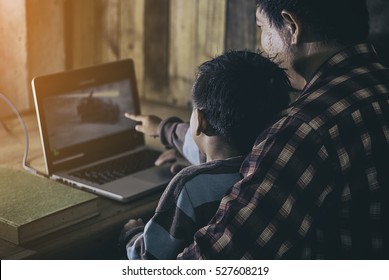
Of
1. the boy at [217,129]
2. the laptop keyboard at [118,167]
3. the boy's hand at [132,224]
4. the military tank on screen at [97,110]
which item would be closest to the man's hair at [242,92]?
the boy at [217,129]

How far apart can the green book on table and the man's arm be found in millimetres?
447

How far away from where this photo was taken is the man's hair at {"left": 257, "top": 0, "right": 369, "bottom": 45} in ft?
4.28

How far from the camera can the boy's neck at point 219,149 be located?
143cm

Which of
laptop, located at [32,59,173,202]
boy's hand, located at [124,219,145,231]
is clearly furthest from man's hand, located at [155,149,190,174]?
boy's hand, located at [124,219,145,231]

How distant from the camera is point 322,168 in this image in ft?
3.92

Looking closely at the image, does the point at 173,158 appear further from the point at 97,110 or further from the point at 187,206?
the point at 187,206

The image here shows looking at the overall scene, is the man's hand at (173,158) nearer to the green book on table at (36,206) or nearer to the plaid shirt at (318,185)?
the green book on table at (36,206)

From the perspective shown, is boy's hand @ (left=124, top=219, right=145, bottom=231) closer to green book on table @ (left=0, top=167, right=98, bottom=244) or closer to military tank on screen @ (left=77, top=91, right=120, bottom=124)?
green book on table @ (left=0, top=167, right=98, bottom=244)

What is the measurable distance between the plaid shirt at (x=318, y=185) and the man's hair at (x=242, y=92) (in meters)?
0.12

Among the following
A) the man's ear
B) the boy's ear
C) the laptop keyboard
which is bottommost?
the laptop keyboard

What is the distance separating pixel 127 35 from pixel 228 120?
1408mm

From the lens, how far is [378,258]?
Answer: 4.31ft

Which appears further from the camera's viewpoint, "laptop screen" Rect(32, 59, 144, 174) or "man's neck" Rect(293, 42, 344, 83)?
"laptop screen" Rect(32, 59, 144, 174)

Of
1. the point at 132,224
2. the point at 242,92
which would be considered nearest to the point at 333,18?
the point at 242,92
